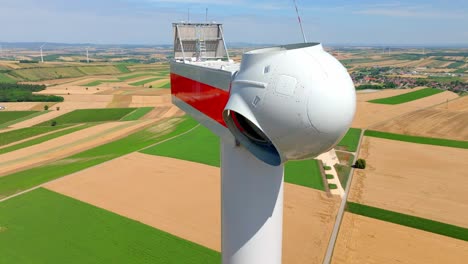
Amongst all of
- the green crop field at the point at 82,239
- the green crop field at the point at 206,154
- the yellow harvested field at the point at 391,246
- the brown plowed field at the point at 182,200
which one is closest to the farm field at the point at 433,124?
the green crop field at the point at 206,154

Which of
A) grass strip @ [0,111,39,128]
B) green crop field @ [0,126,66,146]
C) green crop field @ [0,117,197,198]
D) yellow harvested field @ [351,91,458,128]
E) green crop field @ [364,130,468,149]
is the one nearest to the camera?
green crop field @ [0,117,197,198]

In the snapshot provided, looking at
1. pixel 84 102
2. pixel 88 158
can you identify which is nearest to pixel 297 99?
pixel 88 158

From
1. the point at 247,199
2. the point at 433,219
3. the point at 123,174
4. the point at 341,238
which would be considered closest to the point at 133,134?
the point at 123,174

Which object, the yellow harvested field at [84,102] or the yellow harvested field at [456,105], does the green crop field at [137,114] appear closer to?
the yellow harvested field at [84,102]

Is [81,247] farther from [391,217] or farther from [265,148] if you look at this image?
[391,217]

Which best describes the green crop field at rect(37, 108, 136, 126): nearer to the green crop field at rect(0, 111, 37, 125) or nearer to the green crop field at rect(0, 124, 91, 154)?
the green crop field at rect(0, 124, 91, 154)

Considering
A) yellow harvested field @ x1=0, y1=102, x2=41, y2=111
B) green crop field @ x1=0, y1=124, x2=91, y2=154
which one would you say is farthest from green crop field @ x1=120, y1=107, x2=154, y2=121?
yellow harvested field @ x1=0, y1=102, x2=41, y2=111

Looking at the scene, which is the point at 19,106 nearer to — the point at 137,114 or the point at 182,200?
the point at 137,114

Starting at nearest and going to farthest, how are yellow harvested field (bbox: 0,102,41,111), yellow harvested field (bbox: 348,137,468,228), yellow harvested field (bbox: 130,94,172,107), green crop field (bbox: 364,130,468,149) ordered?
1. yellow harvested field (bbox: 348,137,468,228)
2. green crop field (bbox: 364,130,468,149)
3. yellow harvested field (bbox: 0,102,41,111)
4. yellow harvested field (bbox: 130,94,172,107)
